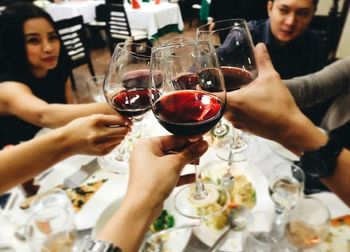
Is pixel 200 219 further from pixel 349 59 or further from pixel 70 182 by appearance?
pixel 349 59

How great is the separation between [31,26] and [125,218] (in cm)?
158

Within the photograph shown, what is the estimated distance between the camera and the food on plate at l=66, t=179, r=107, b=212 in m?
0.94

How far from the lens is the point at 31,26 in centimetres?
177

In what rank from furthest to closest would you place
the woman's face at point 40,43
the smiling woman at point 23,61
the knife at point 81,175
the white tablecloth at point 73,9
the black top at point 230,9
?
the white tablecloth at point 73,9
the black top at point 230,9
the woman's face at point 40,43
the smiling woman at point 23,61
the knife at point 81,175

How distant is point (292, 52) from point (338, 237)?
1.59 metres

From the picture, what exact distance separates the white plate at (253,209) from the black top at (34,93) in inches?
50.1

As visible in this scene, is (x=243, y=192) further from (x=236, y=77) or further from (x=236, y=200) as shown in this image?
(x=236, y=77)

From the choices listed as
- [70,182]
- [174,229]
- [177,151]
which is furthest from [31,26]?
[174,229]

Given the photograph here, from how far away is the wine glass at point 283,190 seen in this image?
0.84m

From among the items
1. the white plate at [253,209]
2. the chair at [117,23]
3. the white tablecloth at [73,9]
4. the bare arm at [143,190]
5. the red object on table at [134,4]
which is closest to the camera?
the bare arm at [143,190]

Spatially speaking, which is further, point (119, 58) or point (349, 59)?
point (349, 59)

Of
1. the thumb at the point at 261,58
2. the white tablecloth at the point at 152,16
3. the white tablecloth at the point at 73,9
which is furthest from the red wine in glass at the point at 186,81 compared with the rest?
the white tablecloth at the point at 73,9

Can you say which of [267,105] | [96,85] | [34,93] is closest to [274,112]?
[267,105]

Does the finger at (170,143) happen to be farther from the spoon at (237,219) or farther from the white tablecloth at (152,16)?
the white tablecloth at (152,16)
